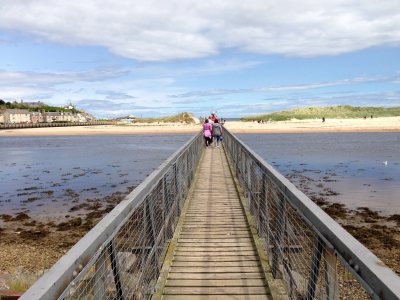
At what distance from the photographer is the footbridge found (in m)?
2.08

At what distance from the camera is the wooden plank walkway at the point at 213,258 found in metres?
4.44

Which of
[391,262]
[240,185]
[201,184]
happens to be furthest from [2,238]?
[391,262]

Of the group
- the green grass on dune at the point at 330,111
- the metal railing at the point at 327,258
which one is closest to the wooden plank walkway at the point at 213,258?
the metal railing at the point at 327,258

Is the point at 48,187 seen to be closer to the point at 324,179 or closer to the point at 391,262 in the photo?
the point at 324,179

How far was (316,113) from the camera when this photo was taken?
15638cm

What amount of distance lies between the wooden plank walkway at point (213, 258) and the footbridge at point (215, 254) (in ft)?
0.04

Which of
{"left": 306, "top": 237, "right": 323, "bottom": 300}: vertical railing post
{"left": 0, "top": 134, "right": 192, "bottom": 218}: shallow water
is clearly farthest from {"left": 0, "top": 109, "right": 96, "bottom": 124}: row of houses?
{"left": 306, "top": 237, "right": 323, "bottom": 300}: vertical railing post

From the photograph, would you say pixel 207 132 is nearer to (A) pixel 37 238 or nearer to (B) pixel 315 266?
(A) pixel 37 238

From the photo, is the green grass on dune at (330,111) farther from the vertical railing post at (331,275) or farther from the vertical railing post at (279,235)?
the vertical railing post at (331,275)

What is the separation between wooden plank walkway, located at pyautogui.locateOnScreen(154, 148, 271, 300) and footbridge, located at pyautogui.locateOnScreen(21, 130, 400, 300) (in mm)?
12

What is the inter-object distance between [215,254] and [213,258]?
17 centimetres

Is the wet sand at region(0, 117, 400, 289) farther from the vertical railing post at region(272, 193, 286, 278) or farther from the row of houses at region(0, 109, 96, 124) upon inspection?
the row of houses at region(0, 109, 96, 124)

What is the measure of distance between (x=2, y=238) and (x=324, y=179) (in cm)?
1662

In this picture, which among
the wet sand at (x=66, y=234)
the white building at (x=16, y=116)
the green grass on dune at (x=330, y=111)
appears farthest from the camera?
the green grass on dune at (x=330, y=111)
